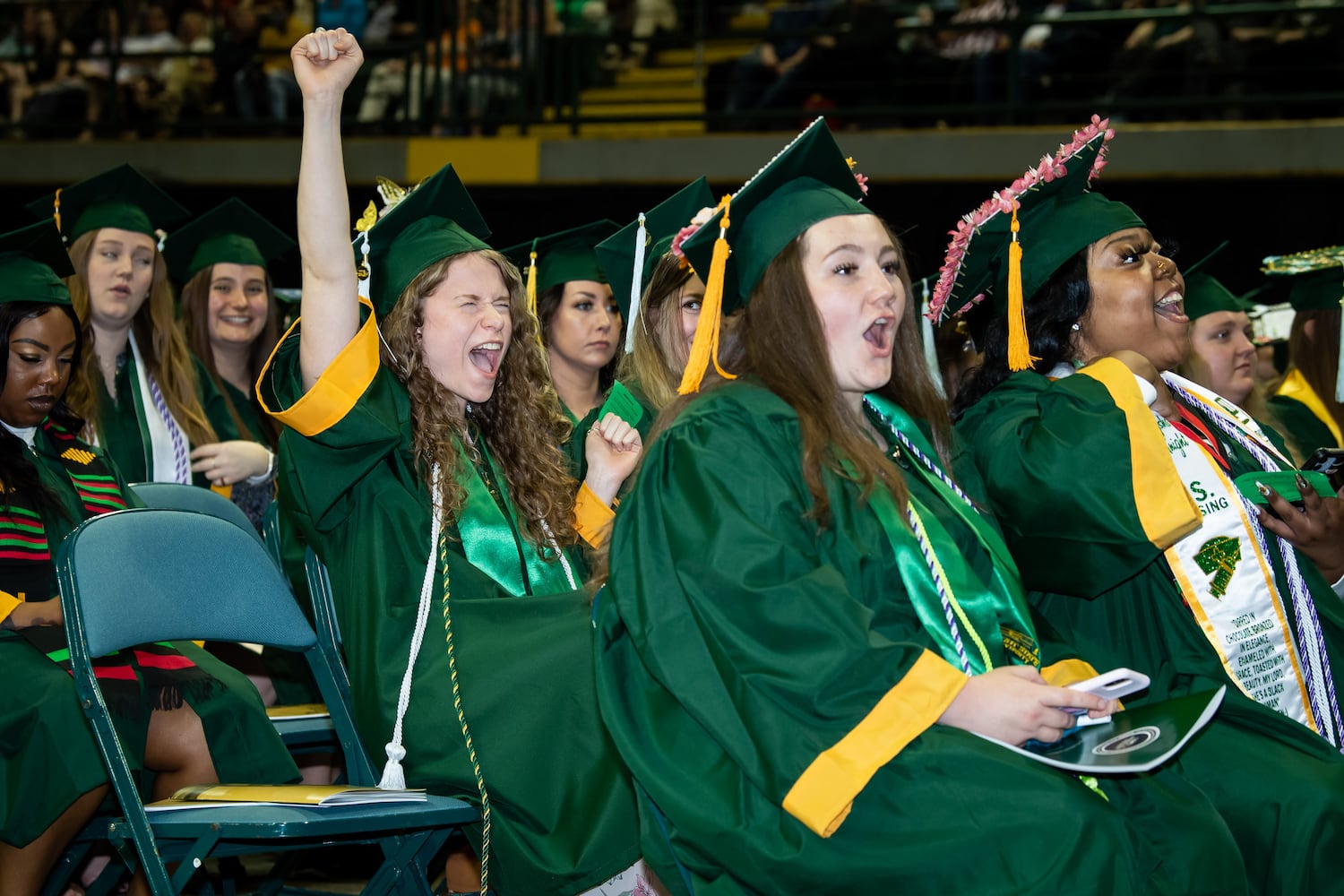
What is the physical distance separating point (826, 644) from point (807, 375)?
1.63 ft

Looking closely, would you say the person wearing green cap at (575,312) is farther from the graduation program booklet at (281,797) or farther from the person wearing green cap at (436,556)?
the graduation program booklet at (281,797)

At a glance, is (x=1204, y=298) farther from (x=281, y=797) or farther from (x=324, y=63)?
(x=281, y=797)

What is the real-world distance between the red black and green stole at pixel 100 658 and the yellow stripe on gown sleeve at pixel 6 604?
0.05 meters

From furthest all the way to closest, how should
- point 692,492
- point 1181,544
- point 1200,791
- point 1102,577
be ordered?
point 1181,544, point 1102,577, point 1200,791, point 692,492

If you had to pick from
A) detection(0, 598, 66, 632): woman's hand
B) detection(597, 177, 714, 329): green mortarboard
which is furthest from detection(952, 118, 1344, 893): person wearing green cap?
detection(0, 598, 66, 632): woman's hand

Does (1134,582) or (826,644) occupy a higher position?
(826,644)

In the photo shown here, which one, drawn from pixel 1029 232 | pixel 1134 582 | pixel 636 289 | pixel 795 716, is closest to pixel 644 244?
pixel 636 289

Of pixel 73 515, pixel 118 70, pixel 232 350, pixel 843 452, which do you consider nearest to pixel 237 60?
pixel 118 70

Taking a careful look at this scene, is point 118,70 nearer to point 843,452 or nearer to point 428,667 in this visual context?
point 428,667

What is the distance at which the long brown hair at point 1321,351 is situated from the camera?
486 centimetres

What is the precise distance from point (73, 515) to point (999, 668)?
2.30 meters

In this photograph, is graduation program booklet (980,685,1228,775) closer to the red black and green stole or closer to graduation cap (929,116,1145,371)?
graduation cap (929,116,1145,371)

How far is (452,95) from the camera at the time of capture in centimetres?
948

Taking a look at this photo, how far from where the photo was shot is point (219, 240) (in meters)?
5.35
